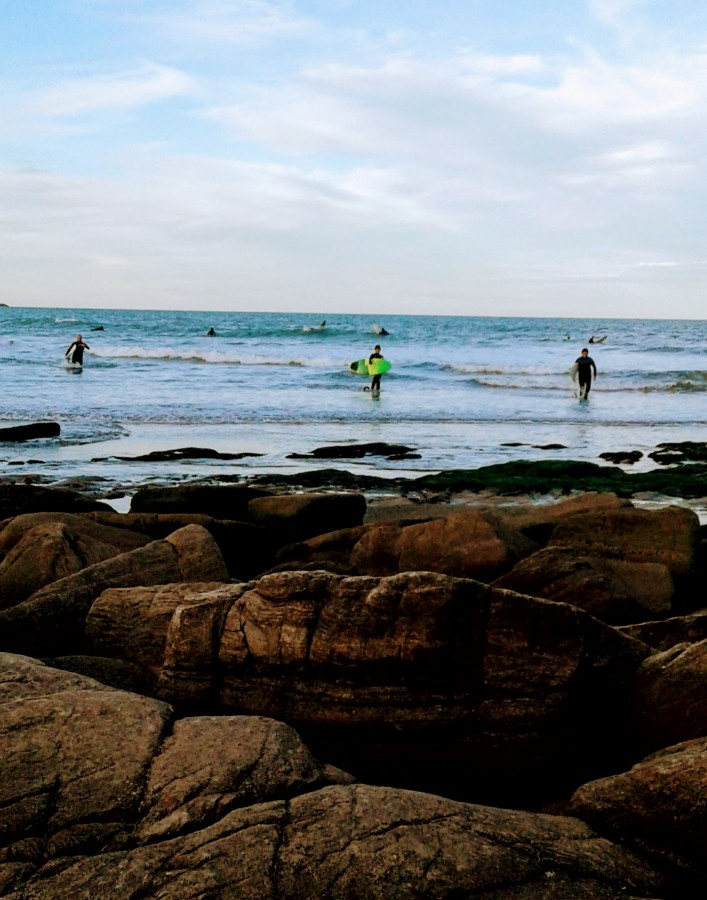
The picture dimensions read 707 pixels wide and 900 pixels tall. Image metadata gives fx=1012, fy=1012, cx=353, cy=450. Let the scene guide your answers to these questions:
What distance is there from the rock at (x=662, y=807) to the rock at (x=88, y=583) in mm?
3036

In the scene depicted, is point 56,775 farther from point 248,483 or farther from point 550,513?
point 248,483

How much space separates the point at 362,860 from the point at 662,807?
1076 mm

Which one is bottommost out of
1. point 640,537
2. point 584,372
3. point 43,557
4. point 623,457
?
point 623,457

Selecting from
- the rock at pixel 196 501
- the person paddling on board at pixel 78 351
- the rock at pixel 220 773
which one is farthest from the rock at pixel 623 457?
the person paddling on board at pixel 78 351

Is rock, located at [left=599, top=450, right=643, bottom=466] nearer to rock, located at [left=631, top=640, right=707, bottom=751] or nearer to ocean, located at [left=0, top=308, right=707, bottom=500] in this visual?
ocean, located at [left=0, top=308, right=707, bottom=500]

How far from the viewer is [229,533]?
8.55 metres

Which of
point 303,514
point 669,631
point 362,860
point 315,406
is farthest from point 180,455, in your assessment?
point 362,860

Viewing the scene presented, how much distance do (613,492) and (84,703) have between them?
33.7 feet

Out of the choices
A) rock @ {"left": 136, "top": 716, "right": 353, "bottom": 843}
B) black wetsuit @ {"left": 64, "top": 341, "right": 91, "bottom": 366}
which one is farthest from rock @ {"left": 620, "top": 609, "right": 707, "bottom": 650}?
black wetsuit @ {"left": 64, "top": 341, "right": 91, "bottom": 366}

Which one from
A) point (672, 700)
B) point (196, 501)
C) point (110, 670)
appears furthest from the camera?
point (196, 501)

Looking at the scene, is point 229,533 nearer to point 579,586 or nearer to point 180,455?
point 579,586

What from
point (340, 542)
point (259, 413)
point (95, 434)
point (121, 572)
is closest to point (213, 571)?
point (121, 572)

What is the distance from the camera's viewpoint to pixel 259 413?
81.7 feet

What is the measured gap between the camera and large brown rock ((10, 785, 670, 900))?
2938 millimetres
